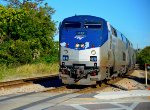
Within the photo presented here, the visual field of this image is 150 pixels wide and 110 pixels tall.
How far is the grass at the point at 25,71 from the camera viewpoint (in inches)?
1310

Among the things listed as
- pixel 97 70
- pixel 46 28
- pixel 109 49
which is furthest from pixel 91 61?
pixel 46 28

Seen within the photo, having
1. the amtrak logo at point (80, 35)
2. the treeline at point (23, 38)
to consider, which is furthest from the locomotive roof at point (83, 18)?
the treeline at point (23, 38)

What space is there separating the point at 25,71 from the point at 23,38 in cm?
763

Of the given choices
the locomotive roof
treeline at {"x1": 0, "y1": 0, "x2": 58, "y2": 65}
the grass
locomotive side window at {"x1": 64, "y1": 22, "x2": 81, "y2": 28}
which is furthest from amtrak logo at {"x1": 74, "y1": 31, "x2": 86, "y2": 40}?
treeline at {"x1": 0, "y1": 0, "x2": 58, "y2": 65}

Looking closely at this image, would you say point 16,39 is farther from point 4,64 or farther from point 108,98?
point 108,98

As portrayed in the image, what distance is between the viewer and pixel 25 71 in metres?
37.9

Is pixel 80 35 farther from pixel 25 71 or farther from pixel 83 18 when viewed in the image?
pixel 25 71

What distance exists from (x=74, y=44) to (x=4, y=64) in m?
21.8

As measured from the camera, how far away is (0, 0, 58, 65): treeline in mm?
42281

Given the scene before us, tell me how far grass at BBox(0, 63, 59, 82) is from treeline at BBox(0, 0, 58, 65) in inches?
95.3

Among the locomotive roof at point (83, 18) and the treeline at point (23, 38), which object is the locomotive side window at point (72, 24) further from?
the treeline at point (23, 38)

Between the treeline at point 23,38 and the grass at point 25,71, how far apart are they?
242 centimetres

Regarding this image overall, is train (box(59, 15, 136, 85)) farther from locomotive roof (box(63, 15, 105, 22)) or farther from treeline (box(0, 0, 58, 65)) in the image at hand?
treeline (box(0, 0, 58, 65))

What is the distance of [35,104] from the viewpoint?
13703 millimetres
